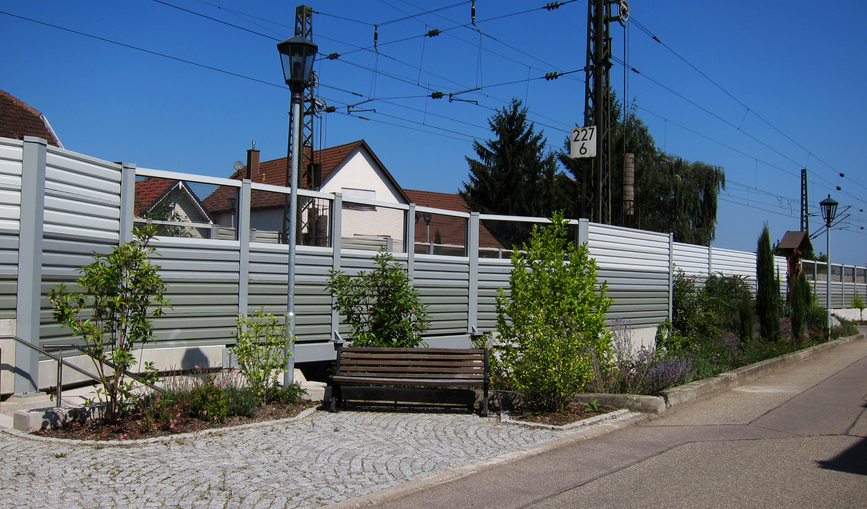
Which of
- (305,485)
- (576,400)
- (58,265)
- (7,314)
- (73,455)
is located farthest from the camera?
(576,400)

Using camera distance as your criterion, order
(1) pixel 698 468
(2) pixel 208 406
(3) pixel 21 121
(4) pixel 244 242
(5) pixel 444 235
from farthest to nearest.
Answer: (3) pixel 21 121 → (5) pixel 444 235 → (4) pixel 244 242 → (2) pixel 208 406 → (1) pixel 698 468

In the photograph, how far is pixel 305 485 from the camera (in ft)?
17.4

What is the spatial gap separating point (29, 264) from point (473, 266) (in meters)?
7.44

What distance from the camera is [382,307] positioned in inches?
377

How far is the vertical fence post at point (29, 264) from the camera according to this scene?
23.5 feet

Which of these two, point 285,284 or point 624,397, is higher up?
point 285,284

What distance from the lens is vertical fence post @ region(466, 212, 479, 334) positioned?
12.5 meters

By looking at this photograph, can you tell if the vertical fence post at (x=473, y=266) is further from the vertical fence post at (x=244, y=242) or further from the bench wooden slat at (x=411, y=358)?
the vertical fence post at (x=244, y=242)

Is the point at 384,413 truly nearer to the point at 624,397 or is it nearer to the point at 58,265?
the point at 624,397

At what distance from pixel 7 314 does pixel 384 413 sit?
4.42m

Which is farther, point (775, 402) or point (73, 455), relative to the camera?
point (775, 402)

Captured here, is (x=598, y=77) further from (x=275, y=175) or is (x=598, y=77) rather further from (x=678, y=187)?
(x=678, y=187)

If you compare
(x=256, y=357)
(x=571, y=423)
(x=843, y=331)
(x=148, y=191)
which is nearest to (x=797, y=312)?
(x=843, y=331)

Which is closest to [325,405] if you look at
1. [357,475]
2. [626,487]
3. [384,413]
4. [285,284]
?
[384,413]
